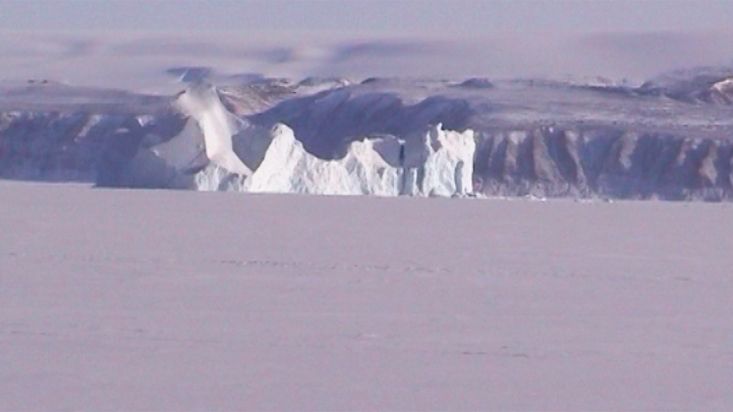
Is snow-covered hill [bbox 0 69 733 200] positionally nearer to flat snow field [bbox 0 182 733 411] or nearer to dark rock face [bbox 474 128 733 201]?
dark rock face [bbox 474 128 733 201]

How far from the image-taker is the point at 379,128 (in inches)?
1478

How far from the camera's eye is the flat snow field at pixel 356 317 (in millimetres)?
5598

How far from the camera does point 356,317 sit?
24.6 ft

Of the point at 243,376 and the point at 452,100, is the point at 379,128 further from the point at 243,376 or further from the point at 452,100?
the point at 243,376

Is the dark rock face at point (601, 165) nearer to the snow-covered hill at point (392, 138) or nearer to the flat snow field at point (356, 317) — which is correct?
the snow-covered hill at point (392, 138)

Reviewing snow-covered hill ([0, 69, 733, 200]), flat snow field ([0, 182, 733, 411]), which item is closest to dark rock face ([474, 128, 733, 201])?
snow-covered hill ([0, 69, 733, 200])

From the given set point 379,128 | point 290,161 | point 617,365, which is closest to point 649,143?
point 379,128

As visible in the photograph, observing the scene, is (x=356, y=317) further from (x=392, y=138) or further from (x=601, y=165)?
(x=601, y=165)

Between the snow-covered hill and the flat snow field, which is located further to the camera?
the snow-covered hill

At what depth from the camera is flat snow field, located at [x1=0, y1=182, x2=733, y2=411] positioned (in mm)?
5598

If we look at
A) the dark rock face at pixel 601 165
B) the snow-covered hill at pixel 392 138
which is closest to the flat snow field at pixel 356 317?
the snow-covered hill at pixel 392 138

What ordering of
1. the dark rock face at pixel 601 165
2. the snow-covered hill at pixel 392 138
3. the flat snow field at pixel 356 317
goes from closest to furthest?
the flat snow field at pixel 356 317 → the snow-covered hill at pixel 392 138 → the dark rock face at pixel 601 165

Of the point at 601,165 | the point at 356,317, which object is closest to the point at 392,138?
the point at 601,165

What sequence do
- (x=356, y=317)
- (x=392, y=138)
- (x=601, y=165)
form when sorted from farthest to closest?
(x=601, y=165) < (x=392, y=138) < (x=356, y=317)
